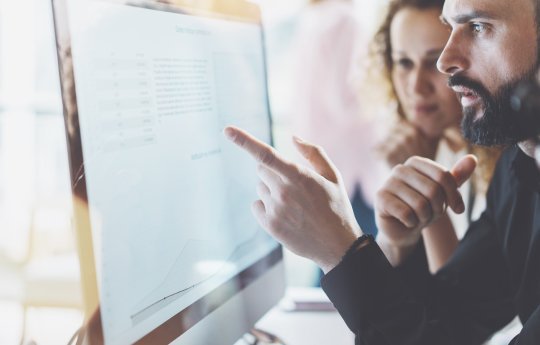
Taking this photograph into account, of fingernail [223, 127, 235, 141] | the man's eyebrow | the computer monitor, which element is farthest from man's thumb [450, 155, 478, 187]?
fingernail [223, 127, 235, 141]

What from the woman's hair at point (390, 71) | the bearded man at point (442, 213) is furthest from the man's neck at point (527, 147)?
the woman's hair at point (390, 71)

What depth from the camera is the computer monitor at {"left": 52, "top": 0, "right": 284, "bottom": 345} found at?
52cm

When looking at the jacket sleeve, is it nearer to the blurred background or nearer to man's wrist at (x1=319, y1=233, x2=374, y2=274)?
man's wrist at (x1=319, y1=233, x2=374, y2=274)

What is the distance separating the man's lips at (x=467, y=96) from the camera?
0.88 m

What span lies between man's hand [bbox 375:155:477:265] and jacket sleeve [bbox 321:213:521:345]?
11 cm

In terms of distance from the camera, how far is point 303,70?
1.82m

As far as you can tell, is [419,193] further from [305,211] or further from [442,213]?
[305,211]

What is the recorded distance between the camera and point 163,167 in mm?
625

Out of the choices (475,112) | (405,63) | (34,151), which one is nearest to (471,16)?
(475,112)

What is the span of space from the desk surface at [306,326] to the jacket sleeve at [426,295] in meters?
0.15

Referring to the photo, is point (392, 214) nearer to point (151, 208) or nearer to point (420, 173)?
point (420, 173)

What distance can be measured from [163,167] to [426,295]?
0.60m

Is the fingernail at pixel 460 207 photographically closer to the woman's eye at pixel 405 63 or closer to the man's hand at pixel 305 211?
the man's hand at pixel 305 211

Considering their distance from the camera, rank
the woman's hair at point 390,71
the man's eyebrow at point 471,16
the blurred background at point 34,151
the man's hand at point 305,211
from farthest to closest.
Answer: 1. the woman's hair at point 390,71
2. the blurred background at point 34,151
3. the man's eyebrow at point 471,16
4. the man's hand at point 305,211
